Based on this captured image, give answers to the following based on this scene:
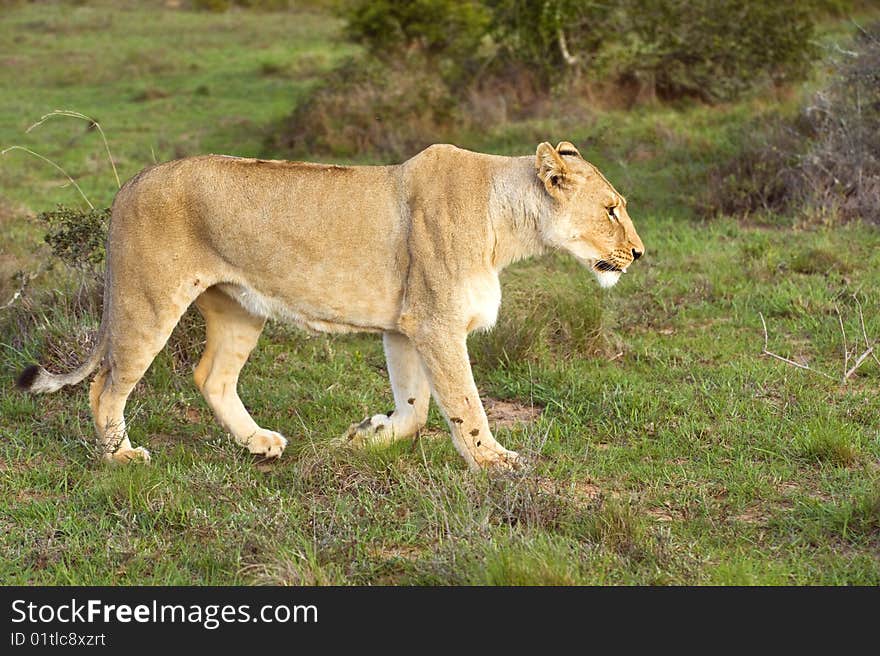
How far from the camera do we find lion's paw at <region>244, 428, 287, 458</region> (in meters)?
5.30

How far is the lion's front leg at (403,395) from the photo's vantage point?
17.0 feet

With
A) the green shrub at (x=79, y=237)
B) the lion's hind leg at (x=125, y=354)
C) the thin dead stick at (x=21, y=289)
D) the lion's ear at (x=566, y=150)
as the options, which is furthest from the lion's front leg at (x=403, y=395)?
the thin dead stick at (x=21, y=289)

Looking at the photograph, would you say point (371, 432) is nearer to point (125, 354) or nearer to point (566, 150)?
point (125, 354)

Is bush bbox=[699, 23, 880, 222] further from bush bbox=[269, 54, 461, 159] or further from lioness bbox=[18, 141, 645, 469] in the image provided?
lioness bbox=[18, 141, 645, 469]

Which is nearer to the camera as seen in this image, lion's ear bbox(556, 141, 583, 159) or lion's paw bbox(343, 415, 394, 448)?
lion's ear bbox(556, 141, 583, 159)

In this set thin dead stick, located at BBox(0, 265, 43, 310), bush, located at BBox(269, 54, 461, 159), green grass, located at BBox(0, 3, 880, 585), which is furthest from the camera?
bush, located at BBox(269, 54, 461, 159)

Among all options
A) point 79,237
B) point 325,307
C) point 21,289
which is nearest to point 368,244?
point 325,307

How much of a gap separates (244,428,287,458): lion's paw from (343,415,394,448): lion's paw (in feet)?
1.05

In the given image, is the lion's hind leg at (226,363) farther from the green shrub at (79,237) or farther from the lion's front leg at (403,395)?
the green shrub at (79,237)

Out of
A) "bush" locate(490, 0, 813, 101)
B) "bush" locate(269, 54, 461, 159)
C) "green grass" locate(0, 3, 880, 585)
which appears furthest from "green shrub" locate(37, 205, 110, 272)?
"bush" locate(490, 0, 813, 101)

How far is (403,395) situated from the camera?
5.22m

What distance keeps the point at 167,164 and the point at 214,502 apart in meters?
1.43

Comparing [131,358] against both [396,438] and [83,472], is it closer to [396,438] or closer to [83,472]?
[83,472]

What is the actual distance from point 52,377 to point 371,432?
145 centimetres
